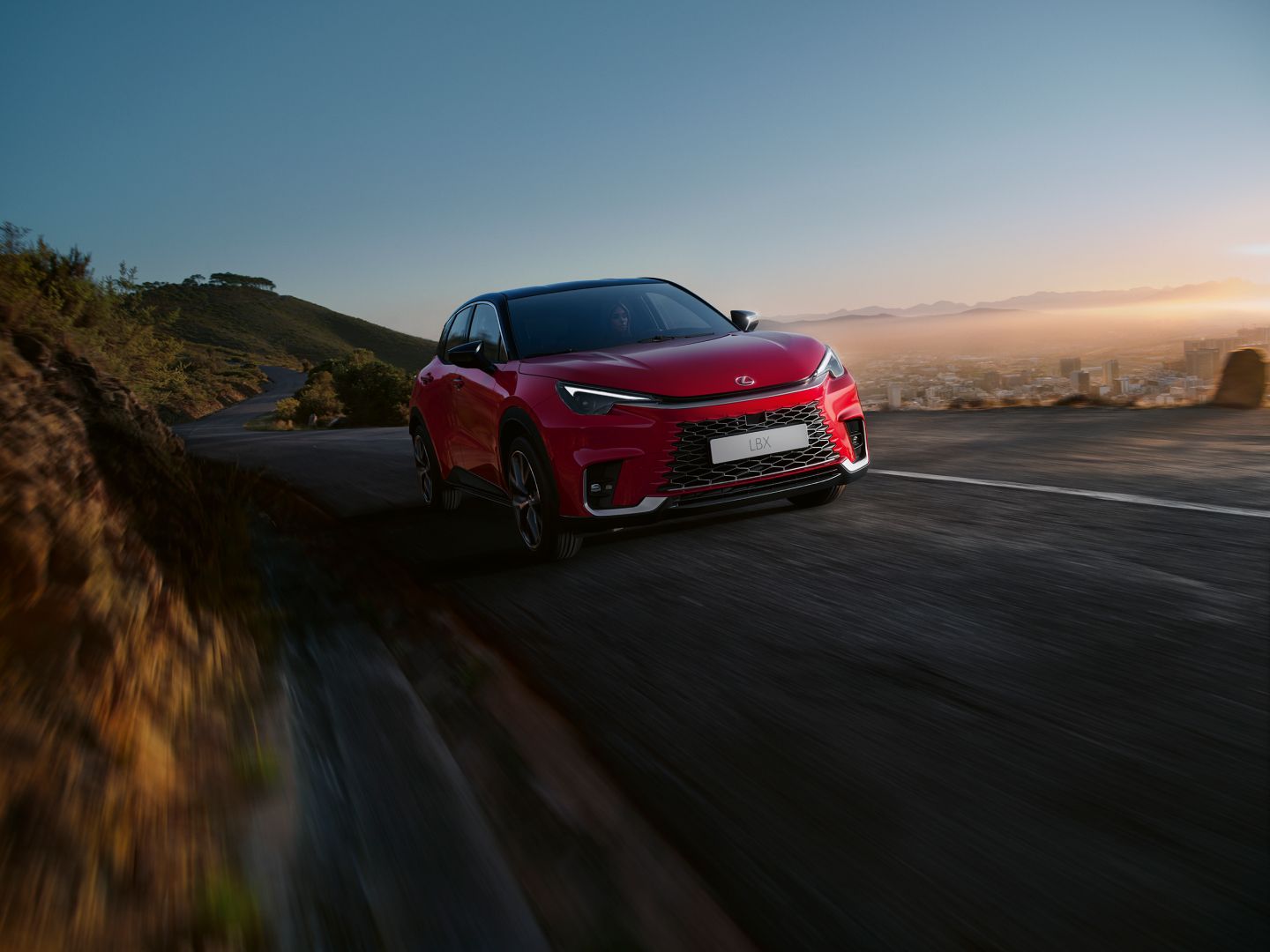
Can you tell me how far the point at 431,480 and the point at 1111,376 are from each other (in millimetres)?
8984

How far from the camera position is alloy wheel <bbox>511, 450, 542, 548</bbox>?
19.5ft

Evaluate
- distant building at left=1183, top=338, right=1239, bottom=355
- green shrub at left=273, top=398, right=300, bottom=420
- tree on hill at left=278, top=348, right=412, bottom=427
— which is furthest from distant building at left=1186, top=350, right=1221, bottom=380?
green shrub at left=273, top=398, right=300, bottom=420

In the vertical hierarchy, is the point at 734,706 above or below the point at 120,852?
below

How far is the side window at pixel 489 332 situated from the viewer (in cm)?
667

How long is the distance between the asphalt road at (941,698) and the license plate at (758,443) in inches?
21.4

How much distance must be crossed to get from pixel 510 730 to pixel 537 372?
9.89 ft

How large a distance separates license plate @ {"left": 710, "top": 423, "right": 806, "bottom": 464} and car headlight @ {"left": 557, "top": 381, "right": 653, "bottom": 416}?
1.49 ft

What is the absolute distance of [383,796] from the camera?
280 centimetres

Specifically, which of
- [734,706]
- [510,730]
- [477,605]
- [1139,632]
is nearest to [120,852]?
[510,730]

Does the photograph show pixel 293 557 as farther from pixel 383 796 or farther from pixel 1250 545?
pixel 1250 545

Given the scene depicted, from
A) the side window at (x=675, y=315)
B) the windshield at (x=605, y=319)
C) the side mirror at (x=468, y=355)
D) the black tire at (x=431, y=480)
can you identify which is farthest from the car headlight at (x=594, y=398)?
the black tire at (x=431, y=480)

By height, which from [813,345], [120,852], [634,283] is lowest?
[120,852]

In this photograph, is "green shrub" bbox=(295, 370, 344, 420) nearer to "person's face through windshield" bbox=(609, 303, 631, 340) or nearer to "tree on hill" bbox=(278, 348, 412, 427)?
"tree on hill" bbox=(278, 348, 412, 427)

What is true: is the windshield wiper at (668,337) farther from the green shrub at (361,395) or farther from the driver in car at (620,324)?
the green shrub at (361,395)
